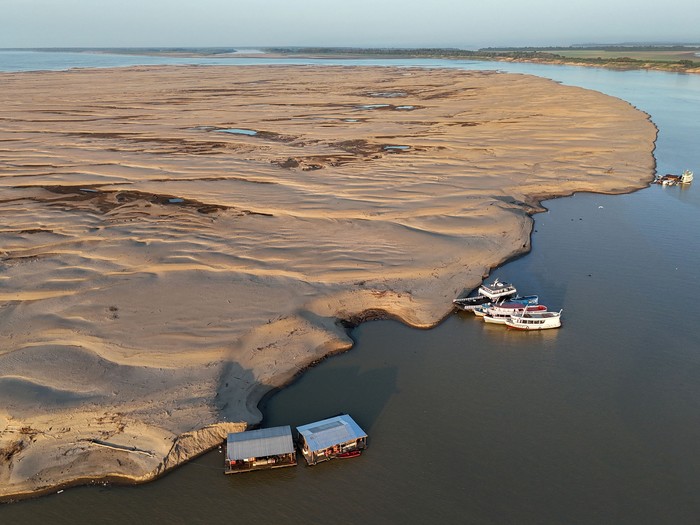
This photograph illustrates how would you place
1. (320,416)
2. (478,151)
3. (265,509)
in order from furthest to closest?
(478,151)
(320,416)
(265,509)

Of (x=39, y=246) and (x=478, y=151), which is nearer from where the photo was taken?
(x=39, y=246)

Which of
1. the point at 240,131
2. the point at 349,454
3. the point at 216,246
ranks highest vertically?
the point at 240,131

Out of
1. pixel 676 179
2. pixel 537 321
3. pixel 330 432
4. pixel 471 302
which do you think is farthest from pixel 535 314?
pixel 676 179

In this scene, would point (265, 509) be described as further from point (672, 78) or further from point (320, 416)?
point (672, 78)

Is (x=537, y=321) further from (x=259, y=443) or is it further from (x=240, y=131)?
(x=240, y=131)

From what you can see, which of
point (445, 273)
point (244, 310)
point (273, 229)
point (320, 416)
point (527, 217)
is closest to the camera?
point (320, 416)

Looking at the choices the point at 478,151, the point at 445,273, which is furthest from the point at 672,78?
the point at 445,273
